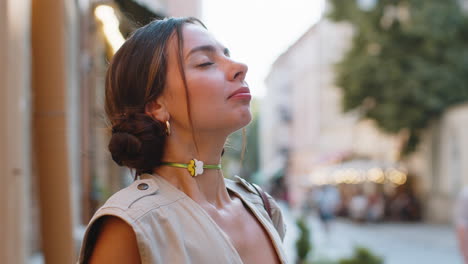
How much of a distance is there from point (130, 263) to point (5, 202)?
132 cm

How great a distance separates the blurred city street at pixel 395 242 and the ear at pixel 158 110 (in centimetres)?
972

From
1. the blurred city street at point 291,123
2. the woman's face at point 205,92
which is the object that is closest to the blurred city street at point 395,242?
the blurred city street at point 291,123

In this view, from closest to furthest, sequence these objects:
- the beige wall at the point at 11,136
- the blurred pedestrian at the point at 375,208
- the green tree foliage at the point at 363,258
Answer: the beige wall at the point at 11,136 < the green tree foliage at the point at 363,258 < the blurred pedestrian at the point at 375,208

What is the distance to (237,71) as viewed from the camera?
1863mm

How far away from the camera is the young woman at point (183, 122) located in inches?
68.1

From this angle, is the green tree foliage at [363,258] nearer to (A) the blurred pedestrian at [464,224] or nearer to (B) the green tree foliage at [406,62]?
(A) the blurred pedestrian at [464,224]

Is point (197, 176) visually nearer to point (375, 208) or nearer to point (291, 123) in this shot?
point (375, 208)

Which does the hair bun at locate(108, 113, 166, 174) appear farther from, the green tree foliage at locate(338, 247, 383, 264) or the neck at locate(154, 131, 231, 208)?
the green tree foliage at locate(338, 247, 383, 264)

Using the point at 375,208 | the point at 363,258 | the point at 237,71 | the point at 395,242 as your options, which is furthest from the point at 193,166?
the point at 375,208

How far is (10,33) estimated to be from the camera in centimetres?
278

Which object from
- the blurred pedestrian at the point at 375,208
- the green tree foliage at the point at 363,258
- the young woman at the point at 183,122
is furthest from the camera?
the blurred pedestrian at the point at 375,208

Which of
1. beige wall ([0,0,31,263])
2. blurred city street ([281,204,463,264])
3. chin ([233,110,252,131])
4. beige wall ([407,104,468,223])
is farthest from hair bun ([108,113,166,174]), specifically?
beige wall ([407,104,468,223])

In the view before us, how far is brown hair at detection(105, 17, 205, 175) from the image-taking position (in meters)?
1.79

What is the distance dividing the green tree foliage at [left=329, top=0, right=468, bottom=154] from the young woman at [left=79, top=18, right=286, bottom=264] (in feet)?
79.6
